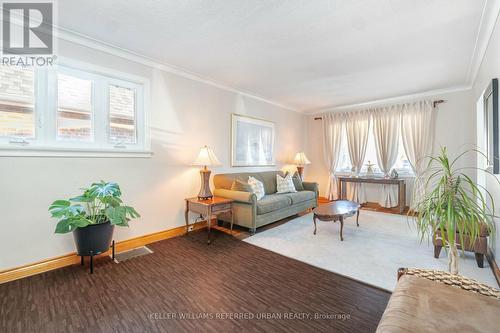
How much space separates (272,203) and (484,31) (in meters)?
3.33

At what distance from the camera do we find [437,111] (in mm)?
Answer: 4707

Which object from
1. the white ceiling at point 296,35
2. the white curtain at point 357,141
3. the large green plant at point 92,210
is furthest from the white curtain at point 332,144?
the large green plant at point 92,210

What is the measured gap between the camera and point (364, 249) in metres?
3.02

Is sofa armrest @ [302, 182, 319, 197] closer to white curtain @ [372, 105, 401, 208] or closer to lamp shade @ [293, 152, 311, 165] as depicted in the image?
lamp shade @ [293, 152, 311, 165]

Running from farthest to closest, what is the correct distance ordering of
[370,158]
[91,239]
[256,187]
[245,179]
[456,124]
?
1. [370,158]
2. [456,124]
3. [245,179]
4. [256,187]
5. [91,239]

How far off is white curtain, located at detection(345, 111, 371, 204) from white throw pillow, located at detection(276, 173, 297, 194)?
1.92m

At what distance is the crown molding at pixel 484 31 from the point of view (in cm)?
211

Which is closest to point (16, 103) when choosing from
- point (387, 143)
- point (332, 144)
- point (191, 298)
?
point (191, 298)

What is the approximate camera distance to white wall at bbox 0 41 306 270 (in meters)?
2.33

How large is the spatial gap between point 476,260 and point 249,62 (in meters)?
3.74

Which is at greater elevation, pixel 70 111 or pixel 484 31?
pixel 484 31

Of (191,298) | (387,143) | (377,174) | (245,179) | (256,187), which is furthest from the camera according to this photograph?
(377,174)

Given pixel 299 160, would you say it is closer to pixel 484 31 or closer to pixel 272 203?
pixel 272 203

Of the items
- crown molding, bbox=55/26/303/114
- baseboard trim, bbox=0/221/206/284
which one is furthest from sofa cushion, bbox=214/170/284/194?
crown molding, bbox=55/26/303/114
